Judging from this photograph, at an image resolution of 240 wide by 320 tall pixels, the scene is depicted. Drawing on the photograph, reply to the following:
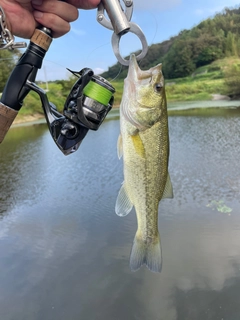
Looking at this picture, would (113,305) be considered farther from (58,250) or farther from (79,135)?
(79,135)

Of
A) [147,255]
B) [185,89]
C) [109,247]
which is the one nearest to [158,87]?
[147,255]

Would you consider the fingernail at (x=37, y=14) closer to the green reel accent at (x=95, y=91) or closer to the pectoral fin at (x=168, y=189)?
the green reel accent at (x=95, y=91)

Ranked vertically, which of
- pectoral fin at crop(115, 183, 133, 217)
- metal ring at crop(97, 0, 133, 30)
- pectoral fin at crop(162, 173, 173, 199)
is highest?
metal ring at crop(97, 0, 133, 30)

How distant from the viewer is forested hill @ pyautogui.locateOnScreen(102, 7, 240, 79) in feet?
129

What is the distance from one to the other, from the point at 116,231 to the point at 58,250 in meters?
0.96

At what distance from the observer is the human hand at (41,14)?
1.47 meters

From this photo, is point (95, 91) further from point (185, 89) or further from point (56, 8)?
point (185, 89)

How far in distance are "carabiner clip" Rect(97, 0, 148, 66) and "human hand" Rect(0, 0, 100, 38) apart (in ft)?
0.26

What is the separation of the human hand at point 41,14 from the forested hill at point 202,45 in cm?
3643

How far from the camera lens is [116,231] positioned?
5043 mm

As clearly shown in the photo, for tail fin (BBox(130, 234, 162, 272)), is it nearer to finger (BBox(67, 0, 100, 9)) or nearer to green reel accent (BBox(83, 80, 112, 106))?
green reel accent (BBox(83, 80, 112, 106))

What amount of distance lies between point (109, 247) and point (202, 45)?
43.5 meters

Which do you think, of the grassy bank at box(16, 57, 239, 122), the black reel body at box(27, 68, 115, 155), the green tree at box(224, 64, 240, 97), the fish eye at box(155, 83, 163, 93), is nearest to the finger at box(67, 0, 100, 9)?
the black reel body at box(27, 68, 115, 155)

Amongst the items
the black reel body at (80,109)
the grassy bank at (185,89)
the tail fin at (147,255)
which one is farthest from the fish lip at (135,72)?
the grassy bank at (185,89)
